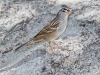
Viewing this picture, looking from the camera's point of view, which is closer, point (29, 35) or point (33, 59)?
point (33, 59)

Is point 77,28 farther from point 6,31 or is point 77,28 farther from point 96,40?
point 6,31

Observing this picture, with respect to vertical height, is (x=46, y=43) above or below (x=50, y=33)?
below

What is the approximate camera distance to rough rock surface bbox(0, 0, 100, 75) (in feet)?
20.8

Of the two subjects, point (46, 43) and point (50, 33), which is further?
point (46, 43)

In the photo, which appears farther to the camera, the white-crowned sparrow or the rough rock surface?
the white-crowned sparrow

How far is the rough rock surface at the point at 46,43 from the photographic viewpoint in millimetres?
6332

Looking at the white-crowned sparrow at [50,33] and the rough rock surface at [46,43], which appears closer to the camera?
the rough rock surface at [46,43]

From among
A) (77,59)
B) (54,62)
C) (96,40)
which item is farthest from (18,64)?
(96,40)

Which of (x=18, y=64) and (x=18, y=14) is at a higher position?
(x=18, y=14)

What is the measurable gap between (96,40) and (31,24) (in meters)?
1.91

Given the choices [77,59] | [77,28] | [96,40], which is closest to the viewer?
[77,59]

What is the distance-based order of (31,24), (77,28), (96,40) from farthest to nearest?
(31,24) → (77,28) → (96,40)

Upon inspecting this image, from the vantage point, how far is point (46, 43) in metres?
7.23

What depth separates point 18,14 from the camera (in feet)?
27.1
